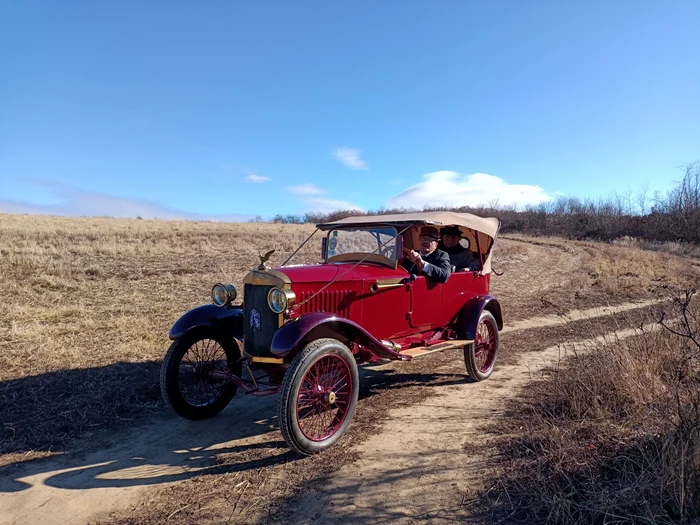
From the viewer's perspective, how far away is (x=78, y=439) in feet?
14.4

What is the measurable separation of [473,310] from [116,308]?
20.6 ft

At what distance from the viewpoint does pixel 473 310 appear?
249 inches

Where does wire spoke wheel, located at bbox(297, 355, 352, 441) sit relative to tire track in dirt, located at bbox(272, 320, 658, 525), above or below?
above

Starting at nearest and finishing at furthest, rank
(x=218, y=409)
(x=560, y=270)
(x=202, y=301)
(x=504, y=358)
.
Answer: (x=218, y=409), (x=504, y=358), (x=202, y=301), (x=560, y=270)

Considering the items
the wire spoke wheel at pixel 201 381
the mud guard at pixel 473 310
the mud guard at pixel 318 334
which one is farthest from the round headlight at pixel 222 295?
the mud guard at pixel 473 310

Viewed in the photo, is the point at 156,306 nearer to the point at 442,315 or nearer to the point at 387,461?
the point at 442,315

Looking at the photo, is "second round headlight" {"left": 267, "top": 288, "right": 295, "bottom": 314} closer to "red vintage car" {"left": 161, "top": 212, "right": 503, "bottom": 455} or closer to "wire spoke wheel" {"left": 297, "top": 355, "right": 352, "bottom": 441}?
"red vintage car" {"left": 161, "top": 212, "right": 503, "bottom": 455}

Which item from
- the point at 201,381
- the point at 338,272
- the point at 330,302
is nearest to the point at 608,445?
the point at 330,302

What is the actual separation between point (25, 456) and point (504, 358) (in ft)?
20.3

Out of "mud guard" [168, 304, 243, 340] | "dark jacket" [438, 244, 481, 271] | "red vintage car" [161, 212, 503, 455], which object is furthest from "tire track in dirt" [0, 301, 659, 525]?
"dark jacket" [438, 244, 481, 271]

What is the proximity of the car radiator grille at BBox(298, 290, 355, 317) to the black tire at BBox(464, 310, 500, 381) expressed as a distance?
6.59 feet

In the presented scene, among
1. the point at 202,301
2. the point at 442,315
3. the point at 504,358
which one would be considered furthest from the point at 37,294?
the point at 504,358

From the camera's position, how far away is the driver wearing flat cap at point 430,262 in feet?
18.3

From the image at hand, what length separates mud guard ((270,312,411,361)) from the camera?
4.10 meters
